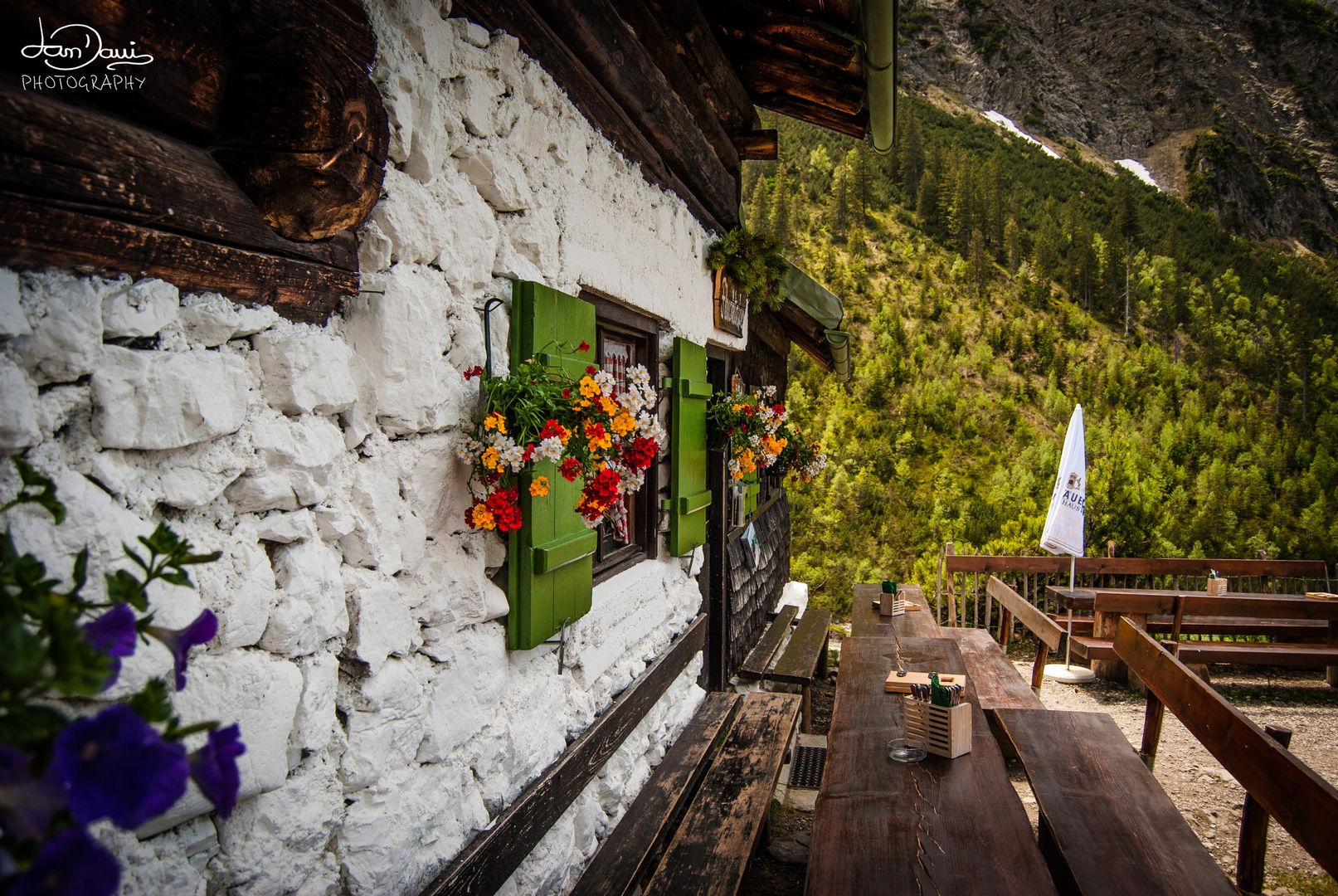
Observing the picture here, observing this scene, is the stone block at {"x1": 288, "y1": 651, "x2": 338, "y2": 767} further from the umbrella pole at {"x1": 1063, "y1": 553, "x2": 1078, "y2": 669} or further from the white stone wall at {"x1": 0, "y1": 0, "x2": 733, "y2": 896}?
the umbrella pole at {"x1": 1063, "y1": 553, "x2": 1078, "y2": 669}

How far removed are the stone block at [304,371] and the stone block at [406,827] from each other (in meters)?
0.91

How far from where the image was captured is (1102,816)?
2529 mm

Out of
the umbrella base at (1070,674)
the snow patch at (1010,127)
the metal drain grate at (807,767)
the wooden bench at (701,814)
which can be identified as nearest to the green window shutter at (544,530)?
the wooden bench at (701,814)

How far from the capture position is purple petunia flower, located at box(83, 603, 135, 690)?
25.1 inches

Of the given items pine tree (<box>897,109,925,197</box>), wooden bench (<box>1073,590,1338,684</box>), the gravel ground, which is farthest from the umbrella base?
pine tree (<box>897,109,925,197</box>)

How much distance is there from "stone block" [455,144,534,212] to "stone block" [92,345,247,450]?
3.21 feet

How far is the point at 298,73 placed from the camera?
1.31 m

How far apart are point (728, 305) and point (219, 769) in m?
4.46

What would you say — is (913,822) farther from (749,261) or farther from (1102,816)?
(749,261)

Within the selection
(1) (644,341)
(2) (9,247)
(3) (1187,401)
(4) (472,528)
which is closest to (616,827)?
(4) (472,528)

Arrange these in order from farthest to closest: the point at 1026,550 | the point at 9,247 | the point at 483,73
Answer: the point at 1026,550 → the point at 483,73 → the point at 9,247

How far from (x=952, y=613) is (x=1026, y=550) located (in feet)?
8.35

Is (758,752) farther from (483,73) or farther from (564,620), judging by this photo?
(483,73)

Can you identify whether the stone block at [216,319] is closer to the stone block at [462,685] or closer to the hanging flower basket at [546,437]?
the hanging flower basket at [546,437]
